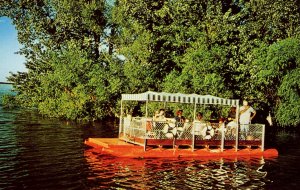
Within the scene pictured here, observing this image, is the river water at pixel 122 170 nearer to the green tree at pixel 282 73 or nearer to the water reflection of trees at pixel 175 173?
the water reflection of trees at pixel 175 173

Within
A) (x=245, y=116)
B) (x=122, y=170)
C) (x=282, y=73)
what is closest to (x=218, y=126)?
(x=245, y=116)

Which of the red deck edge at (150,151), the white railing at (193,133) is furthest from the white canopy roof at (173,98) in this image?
the red deck edge at (150,151)

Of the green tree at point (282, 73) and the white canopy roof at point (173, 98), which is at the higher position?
the green tree at point (282, 73)

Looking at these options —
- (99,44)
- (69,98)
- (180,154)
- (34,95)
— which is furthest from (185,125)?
(34,95)

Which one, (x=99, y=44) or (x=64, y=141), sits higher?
(x=99, y=44)

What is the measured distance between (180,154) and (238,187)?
20.0ft

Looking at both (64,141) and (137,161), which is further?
(64,141)

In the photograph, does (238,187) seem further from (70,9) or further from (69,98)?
(70,9)

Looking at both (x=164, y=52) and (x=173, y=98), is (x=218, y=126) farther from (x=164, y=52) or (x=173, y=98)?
(x=164, y=52)

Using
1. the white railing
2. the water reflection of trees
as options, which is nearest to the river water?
the water reflection of trees

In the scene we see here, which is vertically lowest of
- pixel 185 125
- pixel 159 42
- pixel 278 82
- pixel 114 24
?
pixel 185 125

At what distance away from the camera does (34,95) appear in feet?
162

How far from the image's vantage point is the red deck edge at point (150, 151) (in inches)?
826

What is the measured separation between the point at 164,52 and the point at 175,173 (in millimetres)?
23938
